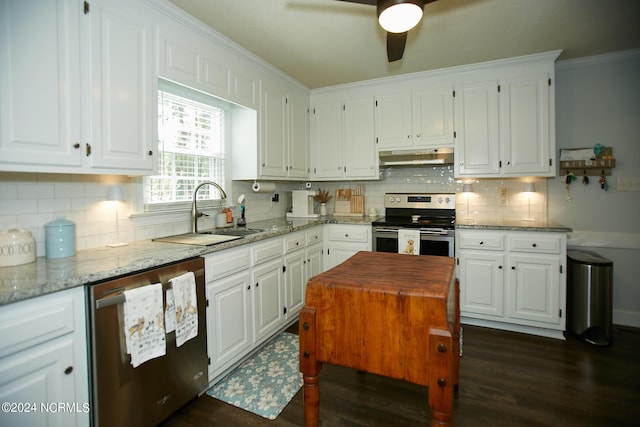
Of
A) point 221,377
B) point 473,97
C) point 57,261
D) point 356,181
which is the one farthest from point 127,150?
point 473,97

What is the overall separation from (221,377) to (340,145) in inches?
110

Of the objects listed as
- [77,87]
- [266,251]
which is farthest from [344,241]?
[77,87]

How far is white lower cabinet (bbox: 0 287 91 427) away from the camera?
1.15 m

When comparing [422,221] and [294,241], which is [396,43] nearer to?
[294,241]

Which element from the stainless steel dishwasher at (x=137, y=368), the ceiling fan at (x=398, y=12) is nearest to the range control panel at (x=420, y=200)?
the ceiling fan at (x=398, y=12)

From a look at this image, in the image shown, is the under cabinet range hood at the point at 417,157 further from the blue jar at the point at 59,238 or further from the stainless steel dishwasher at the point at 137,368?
the blue jar at the point at 59,238

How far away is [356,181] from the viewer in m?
4.20

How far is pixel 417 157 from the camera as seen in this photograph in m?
3.55

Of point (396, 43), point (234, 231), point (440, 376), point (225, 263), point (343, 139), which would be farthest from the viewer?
point (343, 139)

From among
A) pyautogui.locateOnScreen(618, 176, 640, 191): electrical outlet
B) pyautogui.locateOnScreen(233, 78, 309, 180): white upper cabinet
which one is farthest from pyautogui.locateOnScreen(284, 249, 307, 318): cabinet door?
pyautogui.locateOnScreen(618, 176, 640, 191): electrical outlet

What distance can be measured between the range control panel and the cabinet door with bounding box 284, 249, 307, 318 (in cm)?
132

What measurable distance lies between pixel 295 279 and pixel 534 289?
7.30 feet

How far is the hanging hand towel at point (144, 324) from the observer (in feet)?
4.94

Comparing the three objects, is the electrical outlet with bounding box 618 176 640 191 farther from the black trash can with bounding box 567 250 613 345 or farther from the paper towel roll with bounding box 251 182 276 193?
the paper towel roll with bounding box 251 182 276 193
